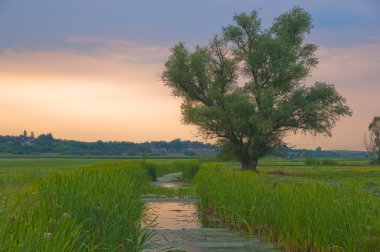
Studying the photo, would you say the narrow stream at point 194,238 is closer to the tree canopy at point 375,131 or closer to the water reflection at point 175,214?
the water reflection at point 175,214

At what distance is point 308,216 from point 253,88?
3529 centimetres

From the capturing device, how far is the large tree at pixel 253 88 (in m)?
43.0

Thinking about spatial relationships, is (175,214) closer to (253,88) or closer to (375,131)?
(253,88)

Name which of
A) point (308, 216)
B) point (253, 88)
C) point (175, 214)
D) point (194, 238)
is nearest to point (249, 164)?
point (253, 88)

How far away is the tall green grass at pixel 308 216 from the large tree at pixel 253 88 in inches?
1118

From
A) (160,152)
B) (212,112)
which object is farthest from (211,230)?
(160,152)

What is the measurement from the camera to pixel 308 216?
31.5 feet

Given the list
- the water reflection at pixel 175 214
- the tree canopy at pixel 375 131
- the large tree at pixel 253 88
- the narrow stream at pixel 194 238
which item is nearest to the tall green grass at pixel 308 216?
the narrow stream at pixel 194 238

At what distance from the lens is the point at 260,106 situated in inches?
1681

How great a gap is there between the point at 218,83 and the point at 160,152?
391 feet

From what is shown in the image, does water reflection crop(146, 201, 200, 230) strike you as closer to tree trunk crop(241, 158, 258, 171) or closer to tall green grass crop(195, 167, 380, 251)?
tall green grass crop(195, 167, 380, 251)

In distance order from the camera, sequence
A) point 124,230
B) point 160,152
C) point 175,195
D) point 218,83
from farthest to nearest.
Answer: point 160,152 → point 218,83 → point 175,195 → point 124,230

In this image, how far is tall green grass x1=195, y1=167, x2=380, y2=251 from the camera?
8555 mm

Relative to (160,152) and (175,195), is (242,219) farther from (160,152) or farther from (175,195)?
(160,152)
